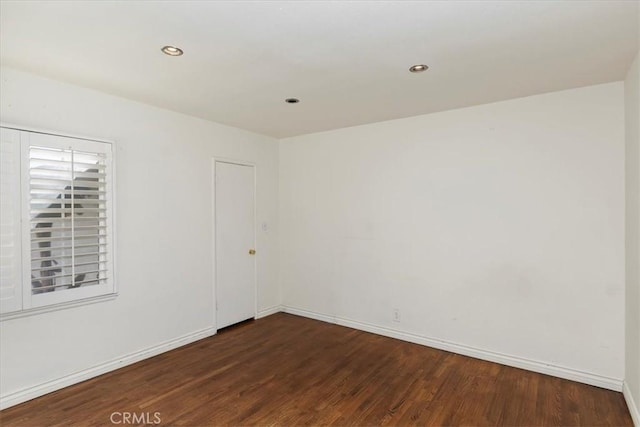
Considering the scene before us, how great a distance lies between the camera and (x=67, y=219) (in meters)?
2.76

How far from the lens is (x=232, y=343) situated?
148 inches

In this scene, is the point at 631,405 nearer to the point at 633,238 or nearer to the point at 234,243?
the point at 633,238

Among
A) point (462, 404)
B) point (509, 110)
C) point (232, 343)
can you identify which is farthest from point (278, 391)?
point (509, 110)

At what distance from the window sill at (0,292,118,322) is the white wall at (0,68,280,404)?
0.04 metres

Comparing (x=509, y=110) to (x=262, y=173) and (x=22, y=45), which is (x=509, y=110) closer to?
(x=262, y=173)

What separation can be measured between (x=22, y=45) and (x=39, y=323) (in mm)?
2033

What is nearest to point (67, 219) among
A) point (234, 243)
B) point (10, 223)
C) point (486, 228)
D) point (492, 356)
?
point (10, 223)

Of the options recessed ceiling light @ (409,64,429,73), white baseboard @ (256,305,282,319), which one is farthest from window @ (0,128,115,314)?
recessed ceiling light @ (409,64,429,73)

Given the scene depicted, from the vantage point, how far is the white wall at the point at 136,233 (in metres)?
2.62

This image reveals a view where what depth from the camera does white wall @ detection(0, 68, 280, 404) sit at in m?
2.62

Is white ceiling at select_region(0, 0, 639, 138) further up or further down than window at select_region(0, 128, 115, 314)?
further up

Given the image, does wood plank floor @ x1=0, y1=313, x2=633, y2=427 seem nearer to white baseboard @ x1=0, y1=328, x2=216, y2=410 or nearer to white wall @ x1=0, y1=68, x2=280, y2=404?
white baseboard @ x1=0, y1=328, x2=216, y2=410

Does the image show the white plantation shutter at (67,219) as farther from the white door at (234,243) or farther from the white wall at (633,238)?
the white wall at (633,238)

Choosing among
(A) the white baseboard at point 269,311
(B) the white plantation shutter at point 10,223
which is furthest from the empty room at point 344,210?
(A) the white baseboard at point 269,311
